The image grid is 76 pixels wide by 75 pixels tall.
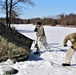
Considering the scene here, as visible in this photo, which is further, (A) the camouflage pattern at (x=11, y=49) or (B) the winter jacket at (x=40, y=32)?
(B) the winter jacket at (x=40, y=32)

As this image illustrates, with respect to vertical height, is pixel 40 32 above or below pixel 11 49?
above

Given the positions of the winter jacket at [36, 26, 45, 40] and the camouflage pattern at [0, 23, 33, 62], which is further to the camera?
the winter jacket at [36, 26, 45, 40]

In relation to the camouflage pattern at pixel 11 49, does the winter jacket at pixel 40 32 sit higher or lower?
higher

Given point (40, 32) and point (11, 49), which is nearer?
point (11, 49)

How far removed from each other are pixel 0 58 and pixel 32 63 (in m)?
1.29

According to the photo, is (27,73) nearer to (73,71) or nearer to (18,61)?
(73,71)

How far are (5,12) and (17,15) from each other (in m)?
2.12

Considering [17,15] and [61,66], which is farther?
[17,15]

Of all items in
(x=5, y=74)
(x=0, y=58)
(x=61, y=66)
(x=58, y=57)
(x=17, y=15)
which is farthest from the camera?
(x=17, y=15)

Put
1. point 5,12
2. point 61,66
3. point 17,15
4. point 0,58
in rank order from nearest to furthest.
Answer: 1. point 61,66
2. point 0,58
3. point 5,12
4. point 17,15

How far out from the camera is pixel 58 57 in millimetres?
11359

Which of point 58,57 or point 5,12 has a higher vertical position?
point 5,12

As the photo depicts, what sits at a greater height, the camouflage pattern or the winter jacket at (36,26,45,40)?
the winter jacket at (36,26,45,40)

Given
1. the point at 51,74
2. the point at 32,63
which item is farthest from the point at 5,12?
the point at 51,74
